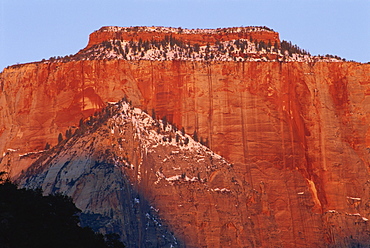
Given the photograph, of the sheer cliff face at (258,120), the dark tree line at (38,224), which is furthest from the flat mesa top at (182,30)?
the dark tree line at (38,224)

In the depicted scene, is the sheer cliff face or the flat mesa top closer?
the sheer cliff face

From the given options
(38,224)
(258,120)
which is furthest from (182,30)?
(38,224)

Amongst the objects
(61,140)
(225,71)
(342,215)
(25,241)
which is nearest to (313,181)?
(342,215)

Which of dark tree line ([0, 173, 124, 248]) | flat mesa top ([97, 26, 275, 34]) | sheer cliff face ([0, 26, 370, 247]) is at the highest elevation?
flat mesa top ([97, 26, 275, 34])

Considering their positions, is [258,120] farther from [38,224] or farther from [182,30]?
[38,224]

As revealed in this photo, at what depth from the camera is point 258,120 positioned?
109812 mm

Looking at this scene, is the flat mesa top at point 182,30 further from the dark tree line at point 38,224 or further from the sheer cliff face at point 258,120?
the dark tree line at point 38,224

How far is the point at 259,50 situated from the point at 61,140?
17.0 metres

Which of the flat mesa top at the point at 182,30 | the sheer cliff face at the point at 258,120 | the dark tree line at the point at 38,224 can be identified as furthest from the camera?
the flat mesa top at the point at 182,30

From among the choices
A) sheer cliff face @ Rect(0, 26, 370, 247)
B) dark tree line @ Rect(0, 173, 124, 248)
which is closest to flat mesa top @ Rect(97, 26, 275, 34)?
sheer cliff face @ Rect(0, 26, 370, 247)

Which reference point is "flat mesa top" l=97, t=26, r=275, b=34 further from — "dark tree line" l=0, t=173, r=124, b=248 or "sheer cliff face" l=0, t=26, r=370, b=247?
"dark tree line" l=0, t=173, r=124, b=248

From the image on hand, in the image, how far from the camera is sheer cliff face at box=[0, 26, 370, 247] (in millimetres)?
106875

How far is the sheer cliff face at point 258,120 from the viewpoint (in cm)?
10688

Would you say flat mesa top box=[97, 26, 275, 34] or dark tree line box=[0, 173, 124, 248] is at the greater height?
flat mesa top box=[97, 26, 275, 34]
